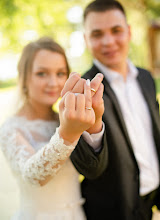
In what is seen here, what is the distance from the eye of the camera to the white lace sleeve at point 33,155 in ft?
4.27

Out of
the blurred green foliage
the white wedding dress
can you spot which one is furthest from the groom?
the blurred green foliage

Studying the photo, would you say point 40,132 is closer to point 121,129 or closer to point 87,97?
point 121,129

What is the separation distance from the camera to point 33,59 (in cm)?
206

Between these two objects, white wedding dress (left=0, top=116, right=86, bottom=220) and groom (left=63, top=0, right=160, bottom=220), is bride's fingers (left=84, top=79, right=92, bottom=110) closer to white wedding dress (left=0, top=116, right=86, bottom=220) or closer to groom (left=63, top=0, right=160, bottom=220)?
groom (left=63, top=0, right=160, bottom=220)

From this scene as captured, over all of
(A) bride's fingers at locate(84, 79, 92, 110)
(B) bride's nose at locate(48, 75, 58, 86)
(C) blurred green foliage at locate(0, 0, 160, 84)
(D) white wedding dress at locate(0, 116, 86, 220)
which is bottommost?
(D) white wedding dress at locate(0, 116, 86, 220)

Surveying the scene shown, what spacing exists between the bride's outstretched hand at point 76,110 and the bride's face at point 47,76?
2.96 feet

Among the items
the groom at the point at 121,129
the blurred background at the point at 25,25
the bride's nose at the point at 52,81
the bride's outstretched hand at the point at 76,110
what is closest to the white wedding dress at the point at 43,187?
the groom at the point at 121,129

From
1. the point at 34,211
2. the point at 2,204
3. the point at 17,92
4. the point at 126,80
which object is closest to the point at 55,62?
the point at 17,92

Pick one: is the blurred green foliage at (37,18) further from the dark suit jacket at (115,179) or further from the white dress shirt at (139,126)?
the dark suit jacket at (115,179)

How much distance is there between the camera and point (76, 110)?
108 centimetres

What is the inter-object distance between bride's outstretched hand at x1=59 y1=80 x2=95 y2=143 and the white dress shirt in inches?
37.8

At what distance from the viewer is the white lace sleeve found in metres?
1.30

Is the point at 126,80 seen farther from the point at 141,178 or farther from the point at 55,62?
the point at 141,178

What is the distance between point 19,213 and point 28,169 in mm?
857
